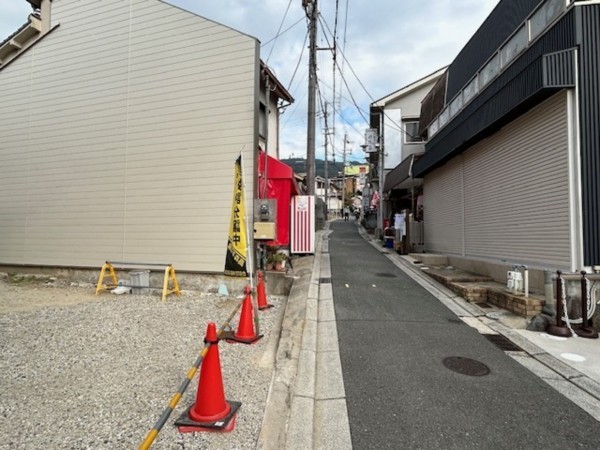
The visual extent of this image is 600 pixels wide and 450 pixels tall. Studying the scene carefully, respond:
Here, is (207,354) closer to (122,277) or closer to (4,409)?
(4,409)

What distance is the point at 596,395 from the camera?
12.6 feet

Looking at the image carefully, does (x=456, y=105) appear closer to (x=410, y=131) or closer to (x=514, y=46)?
(x=514, y=46)

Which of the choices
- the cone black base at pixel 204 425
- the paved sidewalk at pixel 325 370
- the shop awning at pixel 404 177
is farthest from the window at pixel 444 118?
the cone black base at pixel 204 425

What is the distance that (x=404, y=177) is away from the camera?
1564 cm

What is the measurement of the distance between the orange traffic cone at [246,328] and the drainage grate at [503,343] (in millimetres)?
3701

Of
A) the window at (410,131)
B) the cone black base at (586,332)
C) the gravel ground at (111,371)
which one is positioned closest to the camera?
the gravel ground at (111,371)

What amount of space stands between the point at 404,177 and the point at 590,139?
31.6 ft

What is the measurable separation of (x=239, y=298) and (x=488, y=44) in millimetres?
9380

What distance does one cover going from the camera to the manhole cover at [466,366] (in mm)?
4383

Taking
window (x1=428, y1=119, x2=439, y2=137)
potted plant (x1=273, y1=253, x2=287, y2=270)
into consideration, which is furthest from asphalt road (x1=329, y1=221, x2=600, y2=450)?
window (x1=428, y1=119, x2=439, y2=137)

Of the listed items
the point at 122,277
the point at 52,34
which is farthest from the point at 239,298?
the point at 52,34

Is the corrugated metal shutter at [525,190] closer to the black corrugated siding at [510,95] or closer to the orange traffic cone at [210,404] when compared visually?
the black corrugated siding at [510,95]

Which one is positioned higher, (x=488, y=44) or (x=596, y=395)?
(x=488, y=44)

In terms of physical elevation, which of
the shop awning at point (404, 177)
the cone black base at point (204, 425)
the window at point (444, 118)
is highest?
the window at point (444, 118)
